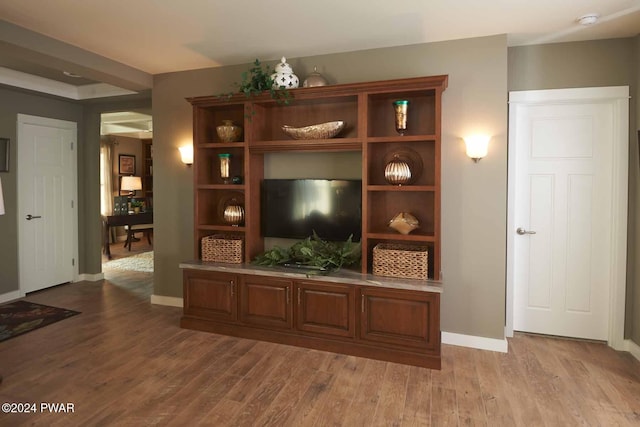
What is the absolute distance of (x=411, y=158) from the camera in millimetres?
3354

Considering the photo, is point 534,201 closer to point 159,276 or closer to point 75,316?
point 159,276

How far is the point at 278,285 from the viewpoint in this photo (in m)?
3.34

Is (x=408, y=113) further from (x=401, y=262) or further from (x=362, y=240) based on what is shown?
(x=401, y=262)

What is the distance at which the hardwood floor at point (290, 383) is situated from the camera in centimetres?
230

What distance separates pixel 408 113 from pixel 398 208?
32.6 inches

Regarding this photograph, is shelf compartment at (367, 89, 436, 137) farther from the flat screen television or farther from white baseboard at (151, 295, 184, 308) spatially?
white baseboard at (151, 295, 184, 308)

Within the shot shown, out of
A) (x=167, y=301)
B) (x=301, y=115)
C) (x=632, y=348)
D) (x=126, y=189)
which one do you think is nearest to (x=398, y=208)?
(x=301, y=115)

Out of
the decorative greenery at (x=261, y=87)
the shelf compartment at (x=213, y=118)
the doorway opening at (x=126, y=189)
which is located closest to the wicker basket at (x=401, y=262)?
the decorative greenery at (x=261, y=87)

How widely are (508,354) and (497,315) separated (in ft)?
1.03

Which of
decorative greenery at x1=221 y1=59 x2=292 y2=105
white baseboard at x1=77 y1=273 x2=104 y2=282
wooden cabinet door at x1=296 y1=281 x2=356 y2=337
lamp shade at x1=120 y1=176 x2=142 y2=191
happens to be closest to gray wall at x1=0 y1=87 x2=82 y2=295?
white baseboard at x1=77 y1=273 x2=104 y2=282

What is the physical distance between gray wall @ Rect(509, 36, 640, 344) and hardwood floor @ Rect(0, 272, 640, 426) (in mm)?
686

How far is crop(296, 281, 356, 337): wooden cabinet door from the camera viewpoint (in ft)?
10.3

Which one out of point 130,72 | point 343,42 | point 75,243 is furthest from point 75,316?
point 343,42

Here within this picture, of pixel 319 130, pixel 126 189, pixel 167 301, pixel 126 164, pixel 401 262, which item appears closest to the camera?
pixel 401 262
